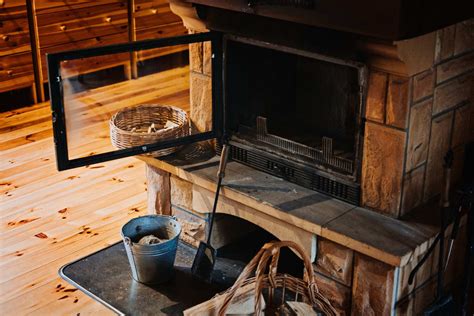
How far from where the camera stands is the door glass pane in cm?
309

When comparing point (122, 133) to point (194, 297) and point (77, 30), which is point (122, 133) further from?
point (77, 30)

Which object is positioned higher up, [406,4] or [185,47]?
[406,4]

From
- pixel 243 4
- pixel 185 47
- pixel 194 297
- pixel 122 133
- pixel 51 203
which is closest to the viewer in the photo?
pixel 243 4

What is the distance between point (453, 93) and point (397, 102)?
1.01 feet

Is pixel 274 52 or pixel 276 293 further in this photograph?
pixel 274 52

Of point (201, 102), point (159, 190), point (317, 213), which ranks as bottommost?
point (159, 190)

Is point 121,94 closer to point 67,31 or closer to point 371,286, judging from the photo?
point 67,31

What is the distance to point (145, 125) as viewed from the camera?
10.8ft

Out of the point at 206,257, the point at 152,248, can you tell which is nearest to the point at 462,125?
the point at 206,257

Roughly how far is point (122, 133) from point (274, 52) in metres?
0.70

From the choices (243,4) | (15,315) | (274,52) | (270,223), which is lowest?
(15,315)

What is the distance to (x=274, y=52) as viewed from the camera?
9.84 feet

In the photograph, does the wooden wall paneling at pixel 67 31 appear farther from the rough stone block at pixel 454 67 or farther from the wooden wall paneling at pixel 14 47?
the rough stone block at pixel 454 67

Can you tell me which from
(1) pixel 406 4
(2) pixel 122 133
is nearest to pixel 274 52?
(2) pixel 122 133
